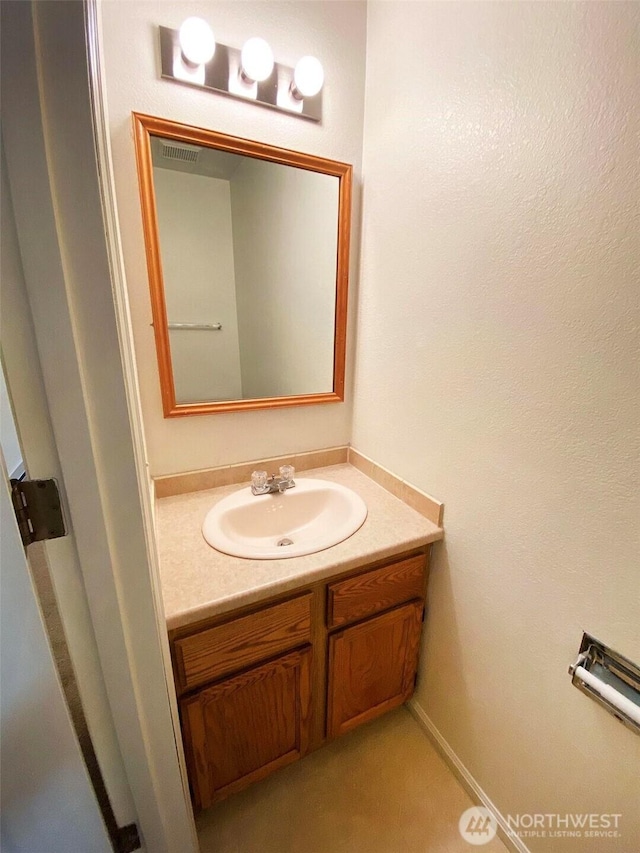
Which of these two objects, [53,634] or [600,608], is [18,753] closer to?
[53,634]

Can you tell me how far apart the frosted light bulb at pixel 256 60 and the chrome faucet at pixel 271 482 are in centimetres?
123

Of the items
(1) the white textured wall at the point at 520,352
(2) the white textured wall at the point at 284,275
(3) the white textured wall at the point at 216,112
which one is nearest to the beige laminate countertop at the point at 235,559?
(1) the white textured wall at the point at 520,352

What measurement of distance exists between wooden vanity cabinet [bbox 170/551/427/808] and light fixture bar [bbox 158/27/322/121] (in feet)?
4.78

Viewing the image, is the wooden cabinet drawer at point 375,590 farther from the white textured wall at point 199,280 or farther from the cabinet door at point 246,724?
the white textured wall at point 199,280

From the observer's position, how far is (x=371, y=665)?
114 centimetres

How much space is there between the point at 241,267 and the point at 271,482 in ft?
2.57

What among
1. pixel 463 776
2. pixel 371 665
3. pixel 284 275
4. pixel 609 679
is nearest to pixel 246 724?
pixel 371 665

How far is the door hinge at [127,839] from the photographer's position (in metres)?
Result: 0.73

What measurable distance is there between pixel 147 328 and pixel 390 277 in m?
0.81

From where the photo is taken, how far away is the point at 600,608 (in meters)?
0.71

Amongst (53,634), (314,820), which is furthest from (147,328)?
(314,820)

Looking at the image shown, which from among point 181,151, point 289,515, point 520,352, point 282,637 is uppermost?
point 181,151

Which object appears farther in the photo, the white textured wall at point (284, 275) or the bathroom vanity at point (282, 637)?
the white textured wall at point (284, 275)

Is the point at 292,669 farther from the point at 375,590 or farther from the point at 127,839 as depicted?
the point at 127,839
